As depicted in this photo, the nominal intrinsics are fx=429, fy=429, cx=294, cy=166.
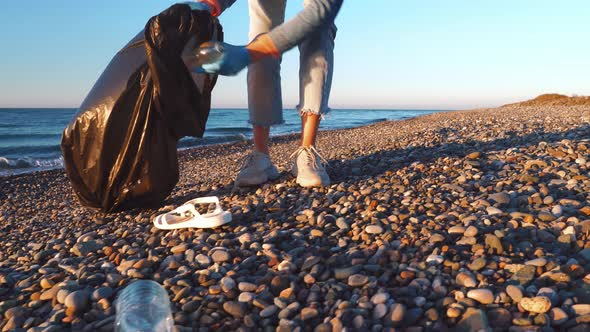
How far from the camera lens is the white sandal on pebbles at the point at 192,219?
2.48 m

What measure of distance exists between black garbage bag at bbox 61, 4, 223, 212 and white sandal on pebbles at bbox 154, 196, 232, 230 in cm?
37

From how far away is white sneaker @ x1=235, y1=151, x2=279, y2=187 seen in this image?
3418 millimetres

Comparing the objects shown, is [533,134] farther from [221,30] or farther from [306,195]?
[221,30]

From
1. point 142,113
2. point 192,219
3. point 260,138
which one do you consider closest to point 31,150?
point 260,138

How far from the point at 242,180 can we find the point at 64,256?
4.67 feet

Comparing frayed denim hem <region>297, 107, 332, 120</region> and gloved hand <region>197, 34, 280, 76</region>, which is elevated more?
gloved hand <region>197, 34, 280, 76</region>

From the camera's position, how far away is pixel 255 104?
3.44m

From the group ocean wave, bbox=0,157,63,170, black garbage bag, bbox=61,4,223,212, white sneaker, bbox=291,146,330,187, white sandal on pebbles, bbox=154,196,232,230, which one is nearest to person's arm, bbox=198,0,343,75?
black garbage bag, bbox=61,4,223,212

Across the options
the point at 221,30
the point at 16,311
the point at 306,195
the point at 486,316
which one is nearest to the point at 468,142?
the point at 306,195

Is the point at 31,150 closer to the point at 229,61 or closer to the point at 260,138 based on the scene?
the point at 260,138

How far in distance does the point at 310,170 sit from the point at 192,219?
3.49 ft

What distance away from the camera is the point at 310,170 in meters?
3.26

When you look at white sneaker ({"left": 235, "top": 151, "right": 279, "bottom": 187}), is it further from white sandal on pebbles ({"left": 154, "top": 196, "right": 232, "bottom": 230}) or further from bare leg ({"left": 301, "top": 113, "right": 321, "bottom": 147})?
white sandal on pebbles ({"left": 154, "top": 196, "right": 232, "bottom": 230})

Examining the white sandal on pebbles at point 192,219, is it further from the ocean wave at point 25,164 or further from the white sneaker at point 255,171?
the ocean wave at point 25,164
